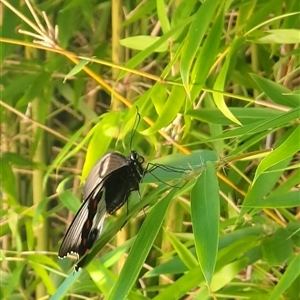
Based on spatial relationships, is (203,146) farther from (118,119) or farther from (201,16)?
(201,16)

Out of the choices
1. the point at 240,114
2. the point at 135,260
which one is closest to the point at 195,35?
the point at 240,114

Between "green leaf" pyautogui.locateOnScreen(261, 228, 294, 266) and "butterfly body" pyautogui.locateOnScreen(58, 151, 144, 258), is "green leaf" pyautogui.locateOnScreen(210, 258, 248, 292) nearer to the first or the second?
"green leaf" pyautogui.locateOnScreen(261, 228, 294, 266)

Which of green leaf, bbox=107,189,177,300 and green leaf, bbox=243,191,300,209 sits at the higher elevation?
green leaf, bbox=243,191,300,209

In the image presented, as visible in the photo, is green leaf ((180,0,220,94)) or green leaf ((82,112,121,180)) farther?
green leaf ((82,112,121,180))

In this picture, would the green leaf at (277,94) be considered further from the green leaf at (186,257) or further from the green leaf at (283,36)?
the green leaf at (186,257)

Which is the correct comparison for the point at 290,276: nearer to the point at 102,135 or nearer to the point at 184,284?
the point at 184,284

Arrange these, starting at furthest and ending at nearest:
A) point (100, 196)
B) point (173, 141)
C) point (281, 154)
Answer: point (173, 141)
point (100, 196)
point (281, 154)

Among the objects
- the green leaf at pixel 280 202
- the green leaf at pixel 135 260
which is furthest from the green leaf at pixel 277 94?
the green leaf at pixel 135 260

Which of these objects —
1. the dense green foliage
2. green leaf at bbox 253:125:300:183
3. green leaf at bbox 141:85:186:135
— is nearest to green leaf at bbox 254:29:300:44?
the dense green foliage
